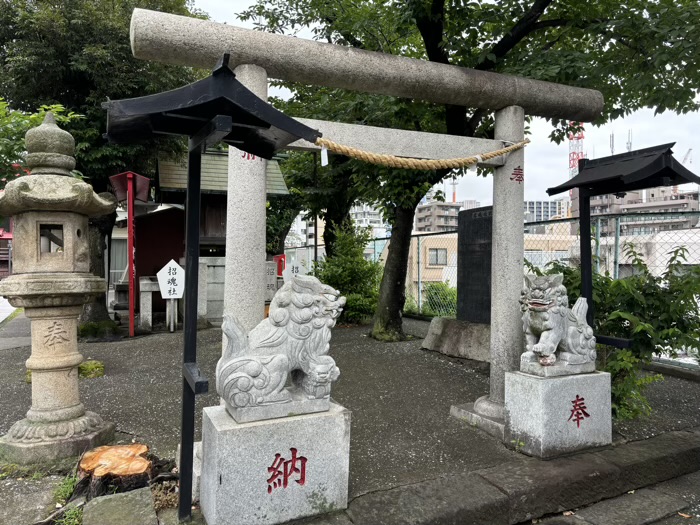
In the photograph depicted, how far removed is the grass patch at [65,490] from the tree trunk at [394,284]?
19.2ft

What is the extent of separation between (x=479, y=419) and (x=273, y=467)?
2.44 meters

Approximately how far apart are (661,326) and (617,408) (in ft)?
3.02

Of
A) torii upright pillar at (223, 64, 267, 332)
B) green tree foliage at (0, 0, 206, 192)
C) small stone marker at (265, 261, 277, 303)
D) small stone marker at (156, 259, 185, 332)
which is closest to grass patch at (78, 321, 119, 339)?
small stone marker at (156, 259, 185, 332)

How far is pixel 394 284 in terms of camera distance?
861cm

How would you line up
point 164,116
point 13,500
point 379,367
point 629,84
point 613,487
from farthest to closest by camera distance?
point 379,367, point 629,84, point 613,487, point 13,500, point 164,116

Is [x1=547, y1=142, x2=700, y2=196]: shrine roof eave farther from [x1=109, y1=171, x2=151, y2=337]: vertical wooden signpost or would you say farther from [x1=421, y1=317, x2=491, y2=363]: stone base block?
[x1=109, y1=171, x2=151, y2=337]: vertical wooden signpost

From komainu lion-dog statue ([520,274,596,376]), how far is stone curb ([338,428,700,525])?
75cm

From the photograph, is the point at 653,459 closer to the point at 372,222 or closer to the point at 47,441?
the point at 47,441

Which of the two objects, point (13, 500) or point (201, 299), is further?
point (201, 299)

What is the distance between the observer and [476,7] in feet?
21.1

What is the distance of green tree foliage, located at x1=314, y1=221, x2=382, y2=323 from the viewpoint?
1092cm

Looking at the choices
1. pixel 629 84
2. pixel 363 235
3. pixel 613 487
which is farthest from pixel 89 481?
pixel 363 235

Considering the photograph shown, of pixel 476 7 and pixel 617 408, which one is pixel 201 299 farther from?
pixel 617 408

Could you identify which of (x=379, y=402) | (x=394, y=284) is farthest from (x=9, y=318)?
(x=379, y=402)
